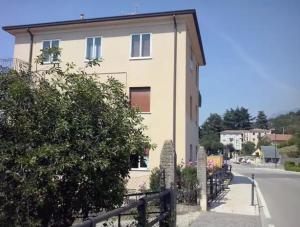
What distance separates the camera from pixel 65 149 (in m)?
5.26

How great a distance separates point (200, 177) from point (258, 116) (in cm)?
18379

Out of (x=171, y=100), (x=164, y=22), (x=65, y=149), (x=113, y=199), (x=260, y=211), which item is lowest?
(x=260, y=211)

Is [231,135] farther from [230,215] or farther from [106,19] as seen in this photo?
[230,215]

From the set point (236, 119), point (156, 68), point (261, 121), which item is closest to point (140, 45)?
point (156, 68)

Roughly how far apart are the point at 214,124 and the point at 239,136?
38.0 ft

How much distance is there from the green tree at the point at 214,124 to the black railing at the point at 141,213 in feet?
463

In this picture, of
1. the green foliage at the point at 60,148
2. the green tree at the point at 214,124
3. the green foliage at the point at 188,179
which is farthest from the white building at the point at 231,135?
the green foliage at the point at 60,148

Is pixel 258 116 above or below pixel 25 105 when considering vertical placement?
above

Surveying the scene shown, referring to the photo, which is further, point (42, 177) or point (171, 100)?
point (171, 100)

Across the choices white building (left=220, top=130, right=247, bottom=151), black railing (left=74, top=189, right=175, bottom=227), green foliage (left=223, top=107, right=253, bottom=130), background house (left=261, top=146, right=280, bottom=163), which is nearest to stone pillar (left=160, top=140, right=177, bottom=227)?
black railing (left=74, top=189, right=175, bottom=227)

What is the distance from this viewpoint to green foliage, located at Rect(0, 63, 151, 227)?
5.12 metres

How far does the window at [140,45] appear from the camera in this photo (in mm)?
21031

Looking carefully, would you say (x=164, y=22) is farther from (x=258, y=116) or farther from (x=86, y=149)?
(x=258, y=116)

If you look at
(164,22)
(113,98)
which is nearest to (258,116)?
(164,22)
